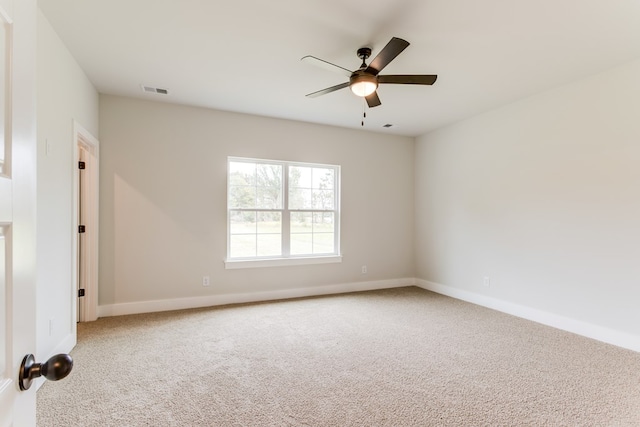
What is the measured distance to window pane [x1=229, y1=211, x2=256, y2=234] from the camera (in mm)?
4406

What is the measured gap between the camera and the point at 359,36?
8.34 ft

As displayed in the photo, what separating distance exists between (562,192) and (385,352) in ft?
8.76

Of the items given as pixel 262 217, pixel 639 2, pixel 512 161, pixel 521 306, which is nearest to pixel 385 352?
pixel 521 306

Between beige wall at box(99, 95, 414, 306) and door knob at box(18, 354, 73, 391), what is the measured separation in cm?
352

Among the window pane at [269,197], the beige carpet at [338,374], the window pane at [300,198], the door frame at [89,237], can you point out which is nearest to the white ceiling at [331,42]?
the door frame at [89,237]

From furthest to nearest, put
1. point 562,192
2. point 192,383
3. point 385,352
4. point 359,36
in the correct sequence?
point 562,192 → point 385,352 → point 359,36 → point 192,383

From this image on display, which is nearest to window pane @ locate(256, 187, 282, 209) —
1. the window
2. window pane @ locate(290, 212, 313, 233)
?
the window

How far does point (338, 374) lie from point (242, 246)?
2.52m

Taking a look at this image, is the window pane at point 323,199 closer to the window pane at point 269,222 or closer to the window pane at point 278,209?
the window pane at point 278,209

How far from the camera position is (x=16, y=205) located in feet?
2.38

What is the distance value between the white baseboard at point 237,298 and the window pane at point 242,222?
2.96 feet

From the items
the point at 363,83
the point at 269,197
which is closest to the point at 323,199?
the point at 269,197

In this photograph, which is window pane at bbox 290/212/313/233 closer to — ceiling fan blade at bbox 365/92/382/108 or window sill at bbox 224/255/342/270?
window sill at bbox 224/255/342/270

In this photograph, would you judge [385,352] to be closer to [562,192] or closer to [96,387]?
[96,387]
